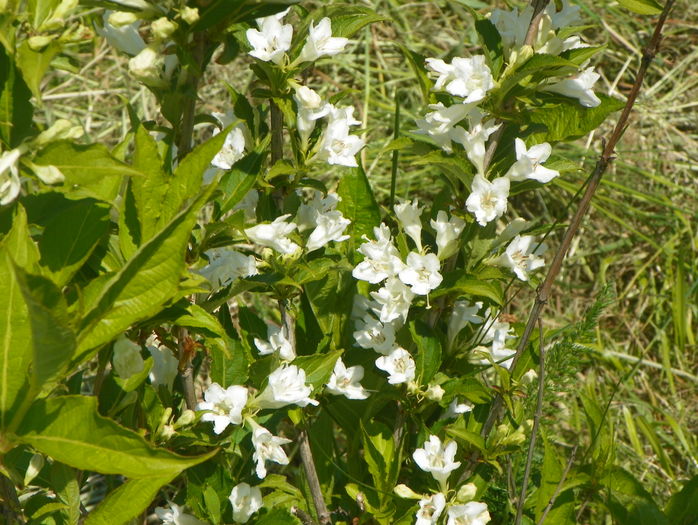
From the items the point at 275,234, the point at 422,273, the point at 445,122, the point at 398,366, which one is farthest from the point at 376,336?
the point at 445,122

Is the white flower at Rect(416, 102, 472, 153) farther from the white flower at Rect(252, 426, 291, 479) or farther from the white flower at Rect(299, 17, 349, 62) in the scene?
the white flower at Rect(252, 426, 291, 479)

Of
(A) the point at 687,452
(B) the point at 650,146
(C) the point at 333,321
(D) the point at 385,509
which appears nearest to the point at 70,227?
(C) the point at 333,321

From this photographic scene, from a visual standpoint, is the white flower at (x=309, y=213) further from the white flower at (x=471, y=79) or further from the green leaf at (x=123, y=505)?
the green leaf at (x=123, y=505)

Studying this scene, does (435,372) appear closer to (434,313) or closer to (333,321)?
(434,313)

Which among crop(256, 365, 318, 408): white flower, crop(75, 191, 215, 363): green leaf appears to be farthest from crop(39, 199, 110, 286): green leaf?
crop(256, 365, 318, 408): white flower

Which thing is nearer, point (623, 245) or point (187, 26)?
point (187, 26)

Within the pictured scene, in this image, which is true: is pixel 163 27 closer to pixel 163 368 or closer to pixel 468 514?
pixel 163 368
